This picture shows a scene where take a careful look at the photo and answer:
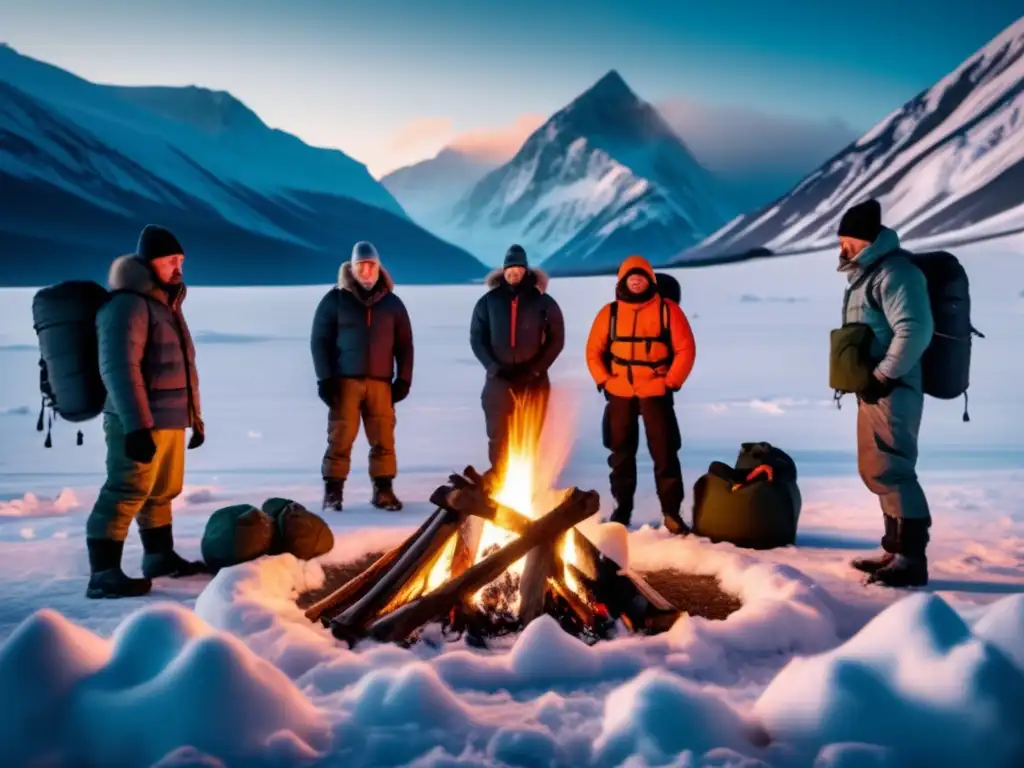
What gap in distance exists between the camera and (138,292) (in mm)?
4848

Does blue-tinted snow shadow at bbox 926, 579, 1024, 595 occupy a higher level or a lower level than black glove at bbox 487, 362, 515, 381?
lower

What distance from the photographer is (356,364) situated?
6.93m

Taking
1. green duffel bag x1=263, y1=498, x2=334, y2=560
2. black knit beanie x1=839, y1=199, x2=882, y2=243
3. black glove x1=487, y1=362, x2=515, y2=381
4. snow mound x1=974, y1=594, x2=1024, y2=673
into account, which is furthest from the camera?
black glove x1=487, y1=362, x2=515, y2=381

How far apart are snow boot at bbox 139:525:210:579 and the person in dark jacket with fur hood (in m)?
2.53

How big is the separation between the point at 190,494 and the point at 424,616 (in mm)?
3857

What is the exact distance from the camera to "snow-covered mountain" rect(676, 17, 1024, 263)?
120 m

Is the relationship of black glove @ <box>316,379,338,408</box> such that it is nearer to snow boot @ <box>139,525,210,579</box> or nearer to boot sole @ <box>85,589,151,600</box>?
snow boot @ <box>139,525,210,579</box>

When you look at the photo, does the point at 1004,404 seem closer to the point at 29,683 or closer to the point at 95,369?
the point at 95,369

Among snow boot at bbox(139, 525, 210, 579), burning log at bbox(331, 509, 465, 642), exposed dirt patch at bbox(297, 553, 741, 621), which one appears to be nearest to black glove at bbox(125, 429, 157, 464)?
snow boot at bbox(139, 525, 210, 579)

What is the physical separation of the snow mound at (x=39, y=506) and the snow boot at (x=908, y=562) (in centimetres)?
558

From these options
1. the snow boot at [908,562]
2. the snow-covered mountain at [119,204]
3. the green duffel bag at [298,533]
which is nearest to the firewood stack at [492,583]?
the green duffel bag at [298,533]

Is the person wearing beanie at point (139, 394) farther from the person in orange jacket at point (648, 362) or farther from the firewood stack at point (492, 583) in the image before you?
the person in orange jacket at point (648, 362)

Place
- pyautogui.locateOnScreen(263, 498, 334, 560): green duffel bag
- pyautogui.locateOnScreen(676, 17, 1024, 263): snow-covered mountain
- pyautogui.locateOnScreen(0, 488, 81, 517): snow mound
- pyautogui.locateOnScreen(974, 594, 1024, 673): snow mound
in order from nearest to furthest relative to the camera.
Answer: pyautogui.locateOnScreen(974, 594, 1024, 673): snow mound
pyautogui.locateOnScreen(263, 498, 334, 560): green duffel bag
pyautogui.locateOnScreen(0, 488, 81, 517): snow mound
pyautogui.locateOnScreen(676, 17, 1024, 263): snow-covered mountain

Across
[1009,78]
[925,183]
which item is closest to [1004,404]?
[925,183]
